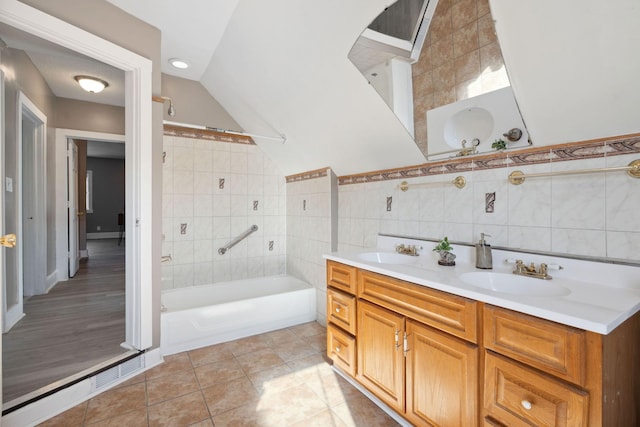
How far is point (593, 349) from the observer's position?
33.9 inches

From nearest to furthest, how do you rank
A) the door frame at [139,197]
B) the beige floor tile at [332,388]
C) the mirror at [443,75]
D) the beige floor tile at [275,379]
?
the mirror at [443,75] < the beige floor tile at [332,388] < the beige floor tile at [275,379] < the door frame at [139,197]

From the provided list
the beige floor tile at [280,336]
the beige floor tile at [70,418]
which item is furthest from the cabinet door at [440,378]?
the beige floor tile at [70,418]

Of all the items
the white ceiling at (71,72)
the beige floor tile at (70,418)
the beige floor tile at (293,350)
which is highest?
the white ceiling at (71,72)

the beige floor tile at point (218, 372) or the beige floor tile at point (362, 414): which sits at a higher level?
the beige floor tile at point (218, 372)

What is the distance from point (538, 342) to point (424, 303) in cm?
47

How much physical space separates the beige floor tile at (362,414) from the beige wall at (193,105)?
2.96m

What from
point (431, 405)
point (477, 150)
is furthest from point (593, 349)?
point (477, 150)

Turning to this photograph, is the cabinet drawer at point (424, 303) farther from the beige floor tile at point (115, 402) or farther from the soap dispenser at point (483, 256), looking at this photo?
the beige floor tile at point (115, 402)

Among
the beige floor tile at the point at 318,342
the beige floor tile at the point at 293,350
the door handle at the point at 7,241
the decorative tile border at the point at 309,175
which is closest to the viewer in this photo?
the door handle at the point at 7,241

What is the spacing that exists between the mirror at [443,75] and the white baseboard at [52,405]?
8.22 feet

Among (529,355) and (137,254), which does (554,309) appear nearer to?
(529,355)

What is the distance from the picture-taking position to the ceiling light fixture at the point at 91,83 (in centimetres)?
296

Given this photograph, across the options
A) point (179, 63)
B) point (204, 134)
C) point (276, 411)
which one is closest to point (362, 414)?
point (276, 411)

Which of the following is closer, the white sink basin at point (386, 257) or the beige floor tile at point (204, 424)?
the beige floor tile at point (204, 424)
